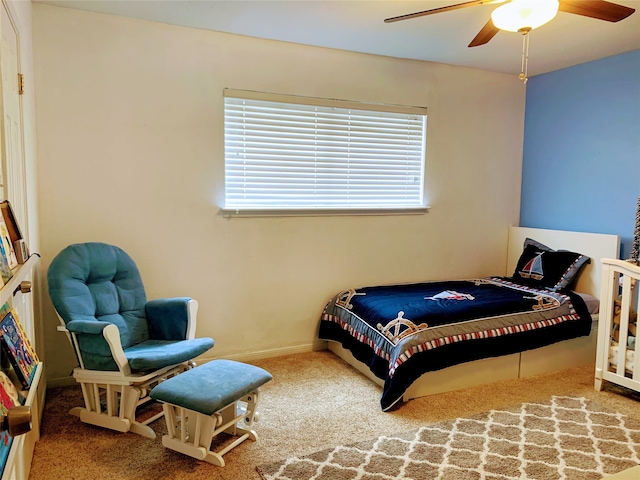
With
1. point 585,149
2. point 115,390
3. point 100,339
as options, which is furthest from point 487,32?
point 115,390

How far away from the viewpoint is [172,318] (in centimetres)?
290

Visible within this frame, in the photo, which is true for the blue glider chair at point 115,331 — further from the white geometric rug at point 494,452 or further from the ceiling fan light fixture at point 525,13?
the ceiling fan light fixture at point 525,13

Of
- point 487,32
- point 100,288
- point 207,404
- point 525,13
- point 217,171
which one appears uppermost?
point 487,32

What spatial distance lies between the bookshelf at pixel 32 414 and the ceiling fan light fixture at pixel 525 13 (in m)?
2.04

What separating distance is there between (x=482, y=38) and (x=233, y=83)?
5.63ft

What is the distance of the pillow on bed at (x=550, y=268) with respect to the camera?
3.80 metres

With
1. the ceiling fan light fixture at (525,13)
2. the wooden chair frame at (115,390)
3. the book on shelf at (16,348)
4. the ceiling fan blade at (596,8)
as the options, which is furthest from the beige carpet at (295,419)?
the ceiling fan blade at (596,8)

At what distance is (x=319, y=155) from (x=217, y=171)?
0.83 meters

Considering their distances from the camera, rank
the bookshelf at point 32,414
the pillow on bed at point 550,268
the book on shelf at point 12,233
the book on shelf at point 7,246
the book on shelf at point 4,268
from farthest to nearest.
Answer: the pillow on bed at point 550,268
the book on shelf at point 12,233
the book on shelf at point 7,246
the book on shelf at point 4,268
the bookshelf at point 32,414

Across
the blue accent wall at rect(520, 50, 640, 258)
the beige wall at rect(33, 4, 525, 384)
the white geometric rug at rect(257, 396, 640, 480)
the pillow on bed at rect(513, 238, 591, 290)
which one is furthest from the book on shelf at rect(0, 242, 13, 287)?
the blue accent wall at rect(520, 50, 640, 258)

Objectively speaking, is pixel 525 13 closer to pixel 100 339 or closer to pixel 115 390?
pixel 100 339

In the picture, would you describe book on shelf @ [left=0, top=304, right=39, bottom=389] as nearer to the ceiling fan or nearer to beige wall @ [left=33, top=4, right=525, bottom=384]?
beige wall @ [left=33, top=4, right=525, bottom=384]

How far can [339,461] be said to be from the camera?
2.29 m

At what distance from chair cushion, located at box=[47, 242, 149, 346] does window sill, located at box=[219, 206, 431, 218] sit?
2.66ft
